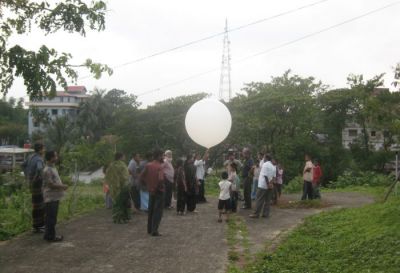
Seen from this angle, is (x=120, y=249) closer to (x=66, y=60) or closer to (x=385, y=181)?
(x=66, y=60)

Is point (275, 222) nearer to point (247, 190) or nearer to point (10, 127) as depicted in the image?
point (247, 190)

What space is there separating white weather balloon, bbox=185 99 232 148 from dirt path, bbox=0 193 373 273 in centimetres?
208

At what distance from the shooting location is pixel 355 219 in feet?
32.3

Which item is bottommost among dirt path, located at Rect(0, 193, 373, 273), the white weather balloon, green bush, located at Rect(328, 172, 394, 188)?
dirt path, located at Rect(0, 193, 373, 273)

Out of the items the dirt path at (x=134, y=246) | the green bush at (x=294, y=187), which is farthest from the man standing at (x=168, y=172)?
the green bush at (x=294, y=187)

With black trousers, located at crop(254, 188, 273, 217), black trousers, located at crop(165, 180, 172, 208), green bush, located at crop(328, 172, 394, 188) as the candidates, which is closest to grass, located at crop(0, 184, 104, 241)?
black trousers, located at crop(165, 180, 172, 208)

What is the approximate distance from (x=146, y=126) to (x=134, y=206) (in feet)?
68.4

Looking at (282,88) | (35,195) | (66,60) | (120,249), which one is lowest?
(120,249)

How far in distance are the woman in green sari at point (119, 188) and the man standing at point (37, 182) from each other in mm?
1734

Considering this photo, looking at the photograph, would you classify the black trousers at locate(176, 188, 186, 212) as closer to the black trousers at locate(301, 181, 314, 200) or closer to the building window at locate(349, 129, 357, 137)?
the black trousers at locate(301, 181, 314, 200)

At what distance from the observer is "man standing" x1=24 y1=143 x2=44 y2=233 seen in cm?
923

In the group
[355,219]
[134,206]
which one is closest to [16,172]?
[134,206]

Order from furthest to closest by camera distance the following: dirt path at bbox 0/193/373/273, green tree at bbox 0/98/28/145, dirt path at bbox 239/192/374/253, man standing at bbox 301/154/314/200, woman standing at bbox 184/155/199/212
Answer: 1. green tree at bbox 0/98/28/145
2. man standing at bbox 301/154/314/200
3. woman standing at bbox 184/155/199/212
4. dirt path at bbox 239/192/374/253
5. dirt path at bbox 0/193/373/273

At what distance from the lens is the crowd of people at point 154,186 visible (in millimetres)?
8688
